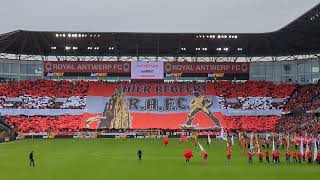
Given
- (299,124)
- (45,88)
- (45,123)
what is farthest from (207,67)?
(45,88)

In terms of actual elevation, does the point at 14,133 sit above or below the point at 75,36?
below

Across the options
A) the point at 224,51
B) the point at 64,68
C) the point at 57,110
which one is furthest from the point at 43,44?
the point at 224,51

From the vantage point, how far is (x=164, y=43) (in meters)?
90.3

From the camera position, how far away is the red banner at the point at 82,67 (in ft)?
304

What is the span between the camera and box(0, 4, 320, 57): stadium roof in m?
83.5

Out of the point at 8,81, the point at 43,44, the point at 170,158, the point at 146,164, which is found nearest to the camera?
the point at 146,164

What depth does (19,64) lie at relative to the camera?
338 feet

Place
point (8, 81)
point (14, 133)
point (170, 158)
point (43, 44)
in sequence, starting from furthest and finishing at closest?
point (8, 81)
point (43, 44)
point (14, 133)
point (170, 158)

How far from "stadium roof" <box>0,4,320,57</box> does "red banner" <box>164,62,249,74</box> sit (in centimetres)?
295

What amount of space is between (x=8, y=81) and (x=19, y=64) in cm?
535

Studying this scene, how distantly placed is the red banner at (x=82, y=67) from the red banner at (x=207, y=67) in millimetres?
7790

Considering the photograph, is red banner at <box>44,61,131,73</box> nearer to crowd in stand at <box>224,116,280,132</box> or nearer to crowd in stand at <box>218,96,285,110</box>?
crowd in stand at <box>218,96,285,110</box>

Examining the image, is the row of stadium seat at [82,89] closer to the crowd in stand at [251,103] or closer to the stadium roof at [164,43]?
the crowd in stand at [251,103]

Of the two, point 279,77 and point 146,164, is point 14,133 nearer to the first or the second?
point 146,164
